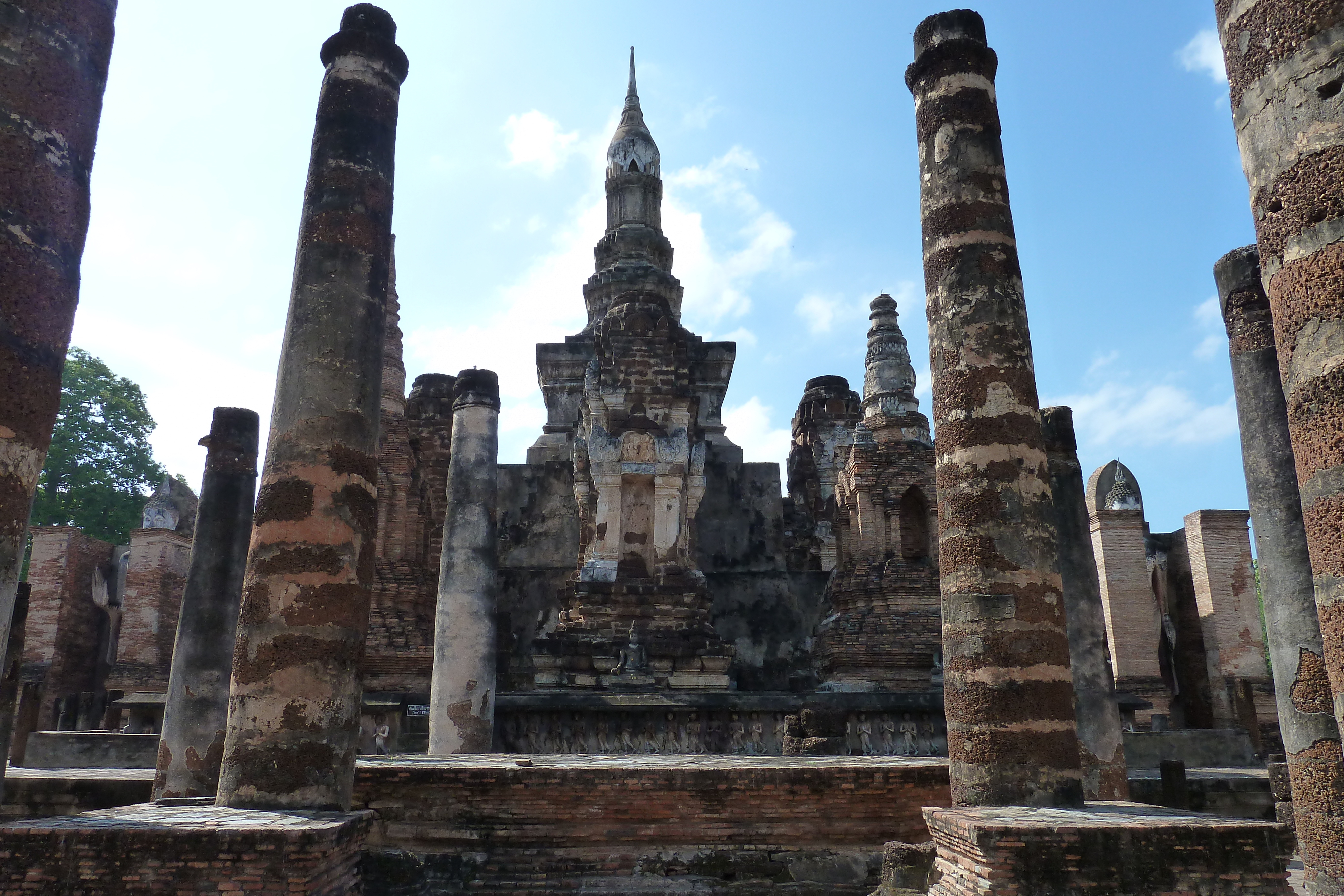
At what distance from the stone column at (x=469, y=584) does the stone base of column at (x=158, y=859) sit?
5982mm

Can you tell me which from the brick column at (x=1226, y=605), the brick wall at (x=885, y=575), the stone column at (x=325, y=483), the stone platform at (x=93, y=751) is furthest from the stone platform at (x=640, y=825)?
the brick column at (x=1226, y=605)

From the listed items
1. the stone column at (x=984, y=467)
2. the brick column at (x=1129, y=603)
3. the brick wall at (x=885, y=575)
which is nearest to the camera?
the stone column at (x=984, y=467)

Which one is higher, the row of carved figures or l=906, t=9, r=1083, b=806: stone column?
l=906, t=9, r=1083, b=806: stone column

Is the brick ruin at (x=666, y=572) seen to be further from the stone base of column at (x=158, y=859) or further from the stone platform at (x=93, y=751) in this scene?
the stone base of column at (x=158, y=859)

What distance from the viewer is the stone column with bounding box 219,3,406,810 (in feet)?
20.2

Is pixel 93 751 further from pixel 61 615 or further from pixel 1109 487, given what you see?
pixel 1109 487

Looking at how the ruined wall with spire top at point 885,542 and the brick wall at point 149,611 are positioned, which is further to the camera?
the brick wall at point 149,611

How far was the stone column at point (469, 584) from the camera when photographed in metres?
10.9

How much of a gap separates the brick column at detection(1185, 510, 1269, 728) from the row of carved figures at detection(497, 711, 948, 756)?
36.7ft

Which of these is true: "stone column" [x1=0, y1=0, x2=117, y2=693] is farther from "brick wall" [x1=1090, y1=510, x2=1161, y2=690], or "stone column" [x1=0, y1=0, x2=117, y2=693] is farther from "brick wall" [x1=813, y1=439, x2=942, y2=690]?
"brick wall" [x1=1090, y1=510, x2=1161, y2=690]

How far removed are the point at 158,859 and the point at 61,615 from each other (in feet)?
59.7

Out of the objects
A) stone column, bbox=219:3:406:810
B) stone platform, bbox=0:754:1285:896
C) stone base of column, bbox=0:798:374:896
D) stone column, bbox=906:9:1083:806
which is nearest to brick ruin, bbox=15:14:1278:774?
stone platform, bbox=0:754:1285:896

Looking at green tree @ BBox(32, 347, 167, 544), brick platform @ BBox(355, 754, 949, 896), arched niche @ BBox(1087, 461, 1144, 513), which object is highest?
green tree @ BBox(32, 347, 167, 544)

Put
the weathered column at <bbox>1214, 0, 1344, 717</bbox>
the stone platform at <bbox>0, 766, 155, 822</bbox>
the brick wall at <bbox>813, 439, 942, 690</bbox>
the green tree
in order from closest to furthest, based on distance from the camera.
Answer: the weathered column at <bbox>1214, 0, 1344, 717</bbox>, the stone platform at <bbox>0, 766, 155, 822</bbox>, the brick wall at <bbox>813, 439, 942, 690</bbox>, the green tree
